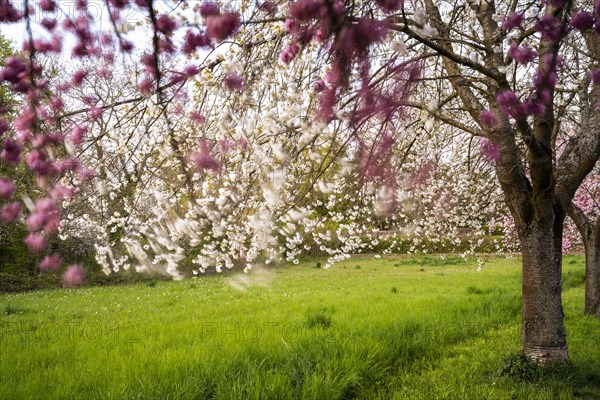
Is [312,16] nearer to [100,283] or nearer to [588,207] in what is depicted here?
[588,207]

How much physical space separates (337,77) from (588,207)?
41.6 ft

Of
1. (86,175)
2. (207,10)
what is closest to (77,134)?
(86,175)

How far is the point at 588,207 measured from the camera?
453 inches

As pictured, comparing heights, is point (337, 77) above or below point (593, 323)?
above

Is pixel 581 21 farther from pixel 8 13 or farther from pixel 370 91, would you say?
pixel 8 13

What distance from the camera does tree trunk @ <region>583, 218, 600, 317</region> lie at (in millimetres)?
7574

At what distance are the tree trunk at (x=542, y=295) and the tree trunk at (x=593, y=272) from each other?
383cm

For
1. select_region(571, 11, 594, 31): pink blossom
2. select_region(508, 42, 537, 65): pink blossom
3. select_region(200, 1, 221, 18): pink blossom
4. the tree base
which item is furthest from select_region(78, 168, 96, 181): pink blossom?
the tree base

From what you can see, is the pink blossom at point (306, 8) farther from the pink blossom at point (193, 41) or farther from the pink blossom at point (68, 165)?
the pink blossom at point (68, 165)

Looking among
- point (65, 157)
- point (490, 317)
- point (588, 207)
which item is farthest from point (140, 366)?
point (588, 207)

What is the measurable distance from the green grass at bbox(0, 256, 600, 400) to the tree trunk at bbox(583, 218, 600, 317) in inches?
12.8

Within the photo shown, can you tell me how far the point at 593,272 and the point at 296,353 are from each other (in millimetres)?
6382

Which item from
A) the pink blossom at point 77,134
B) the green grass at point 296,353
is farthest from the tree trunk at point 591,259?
the pink blossom at point 77,134

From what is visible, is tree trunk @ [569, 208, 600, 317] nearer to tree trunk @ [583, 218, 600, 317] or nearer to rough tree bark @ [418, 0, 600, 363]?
tree trunk @ [583, 218, 600, 317]
